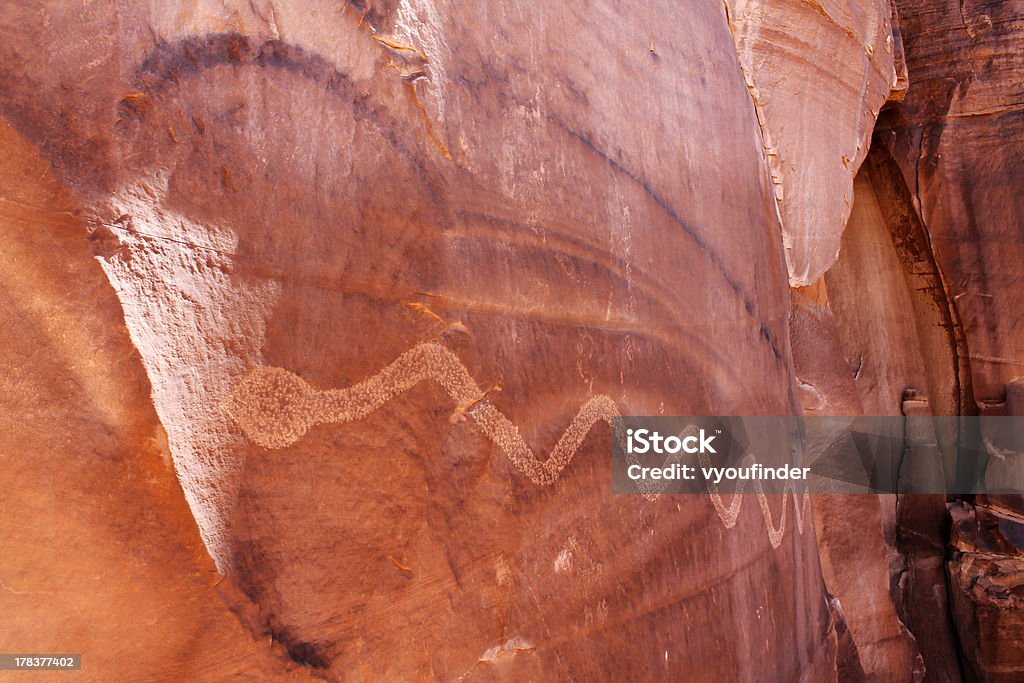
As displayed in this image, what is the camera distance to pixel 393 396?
1073mm

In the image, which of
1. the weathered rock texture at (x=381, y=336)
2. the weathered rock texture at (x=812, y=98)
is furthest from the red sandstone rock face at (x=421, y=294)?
the weathered rock texture at (x=812, y=98)

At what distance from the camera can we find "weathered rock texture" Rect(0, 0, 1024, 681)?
832 mm

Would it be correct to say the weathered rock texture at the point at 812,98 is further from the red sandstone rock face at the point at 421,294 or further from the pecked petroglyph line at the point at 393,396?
the pecked petroglyph line at the point at 393,396

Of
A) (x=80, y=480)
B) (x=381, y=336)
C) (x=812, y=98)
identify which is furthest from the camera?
(x=812, y=98)

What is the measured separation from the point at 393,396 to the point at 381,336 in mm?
86

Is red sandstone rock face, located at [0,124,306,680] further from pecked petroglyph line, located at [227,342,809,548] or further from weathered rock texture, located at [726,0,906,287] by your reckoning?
weathered rock texture, located at [726,0,906,287]

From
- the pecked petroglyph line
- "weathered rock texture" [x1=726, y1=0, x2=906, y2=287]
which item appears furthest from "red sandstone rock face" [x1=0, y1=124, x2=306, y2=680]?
"weathered rock texture" [x1=726, y1=0, x2=906, y2=287]

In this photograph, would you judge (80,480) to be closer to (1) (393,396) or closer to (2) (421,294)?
(1) (393,396)

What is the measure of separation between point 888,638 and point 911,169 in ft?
6.01

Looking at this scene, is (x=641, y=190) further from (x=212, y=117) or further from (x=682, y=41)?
(x=212, y=117)

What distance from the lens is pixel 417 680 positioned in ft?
3.55

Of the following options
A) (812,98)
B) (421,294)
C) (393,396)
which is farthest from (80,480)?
(812,98)

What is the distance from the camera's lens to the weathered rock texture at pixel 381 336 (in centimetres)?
83

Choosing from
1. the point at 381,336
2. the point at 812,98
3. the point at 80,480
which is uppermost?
the point at 812,98
